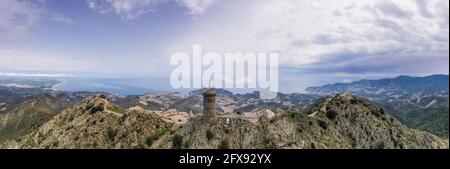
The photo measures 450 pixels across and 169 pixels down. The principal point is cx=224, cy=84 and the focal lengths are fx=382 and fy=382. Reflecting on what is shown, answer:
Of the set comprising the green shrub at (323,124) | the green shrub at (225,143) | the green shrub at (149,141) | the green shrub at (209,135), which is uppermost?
the green shrub at (323,124)

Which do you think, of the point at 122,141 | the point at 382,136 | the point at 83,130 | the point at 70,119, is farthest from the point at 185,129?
the point at 382,136

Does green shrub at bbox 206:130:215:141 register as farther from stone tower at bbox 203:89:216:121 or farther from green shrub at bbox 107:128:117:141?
green shrub at bbox 107:128:117:141

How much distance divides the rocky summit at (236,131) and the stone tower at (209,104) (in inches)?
57.1

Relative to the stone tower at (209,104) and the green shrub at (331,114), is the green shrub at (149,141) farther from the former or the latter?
the green shrub at (331,114)

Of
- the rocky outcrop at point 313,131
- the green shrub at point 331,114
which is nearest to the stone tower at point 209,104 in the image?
the rocky outcrop at point 313,131

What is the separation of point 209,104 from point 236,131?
1097cm

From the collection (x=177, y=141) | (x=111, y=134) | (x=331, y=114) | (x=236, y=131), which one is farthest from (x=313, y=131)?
(x=111, y=134)

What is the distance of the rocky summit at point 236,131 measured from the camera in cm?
10131

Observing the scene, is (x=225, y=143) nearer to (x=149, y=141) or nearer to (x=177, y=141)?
(x=177, y=141)

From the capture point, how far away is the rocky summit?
10131cm

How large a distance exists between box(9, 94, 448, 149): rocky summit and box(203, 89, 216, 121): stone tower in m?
1.45

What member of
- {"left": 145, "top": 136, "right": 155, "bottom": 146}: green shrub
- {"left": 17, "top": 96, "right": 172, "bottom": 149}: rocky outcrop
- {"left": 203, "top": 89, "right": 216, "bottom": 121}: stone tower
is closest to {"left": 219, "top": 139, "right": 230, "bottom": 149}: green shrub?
{"left": 203, "top": 89, "right": 216, "bottom": 121}: stone tower

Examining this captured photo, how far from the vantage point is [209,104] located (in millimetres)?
100375
